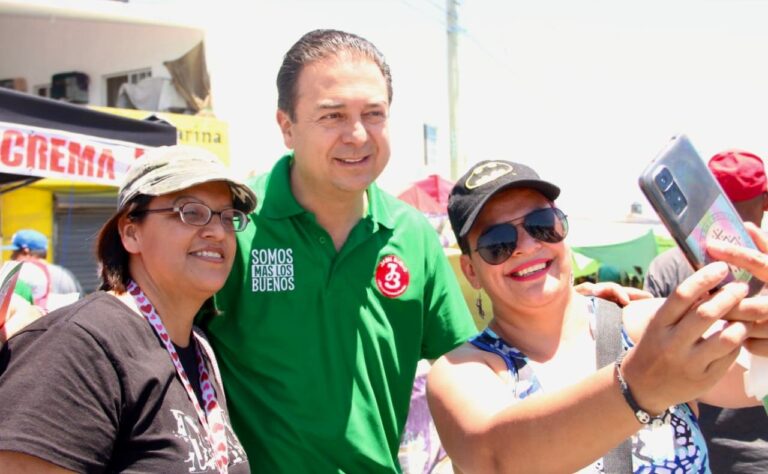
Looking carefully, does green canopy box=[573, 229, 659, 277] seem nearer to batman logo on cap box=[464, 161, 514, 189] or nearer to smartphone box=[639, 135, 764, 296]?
batman logo on cap box=[464, 161, 514, 189]

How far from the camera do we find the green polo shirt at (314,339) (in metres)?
2.41

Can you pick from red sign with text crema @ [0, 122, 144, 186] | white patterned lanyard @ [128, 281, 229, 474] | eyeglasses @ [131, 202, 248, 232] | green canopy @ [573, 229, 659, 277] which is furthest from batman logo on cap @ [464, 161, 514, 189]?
green canopy @ [573, 229, 659, 277]

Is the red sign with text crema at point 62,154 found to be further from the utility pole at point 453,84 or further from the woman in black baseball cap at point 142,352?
the utility pole at point 453,84

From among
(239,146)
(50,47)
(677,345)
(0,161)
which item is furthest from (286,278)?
(50,47)

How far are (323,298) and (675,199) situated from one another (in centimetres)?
145

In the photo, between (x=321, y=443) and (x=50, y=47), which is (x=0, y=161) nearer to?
(x=321, y=443)

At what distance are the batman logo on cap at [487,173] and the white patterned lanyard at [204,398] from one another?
947 millimetres

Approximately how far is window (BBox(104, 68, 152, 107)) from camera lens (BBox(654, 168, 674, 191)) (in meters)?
14.8

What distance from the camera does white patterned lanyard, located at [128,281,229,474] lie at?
1956 mm

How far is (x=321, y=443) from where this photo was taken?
94.4 inches

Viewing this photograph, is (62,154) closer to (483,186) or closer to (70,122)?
(70,122)

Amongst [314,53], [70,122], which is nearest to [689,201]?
[314,53]

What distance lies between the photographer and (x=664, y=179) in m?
1.26

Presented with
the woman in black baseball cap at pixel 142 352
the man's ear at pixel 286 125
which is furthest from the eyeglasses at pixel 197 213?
the man's ear at pixel 286 125
